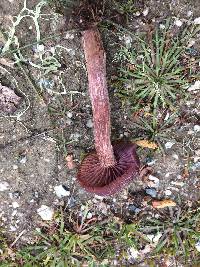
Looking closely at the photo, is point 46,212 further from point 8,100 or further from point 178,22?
point 178,22

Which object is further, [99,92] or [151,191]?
[151,191]

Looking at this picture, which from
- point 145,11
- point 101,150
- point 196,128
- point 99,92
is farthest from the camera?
point 196,128

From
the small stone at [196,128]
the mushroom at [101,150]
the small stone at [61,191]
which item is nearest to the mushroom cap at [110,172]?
the mushroom at [101,150]

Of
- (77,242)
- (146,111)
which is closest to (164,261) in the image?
(77,242)

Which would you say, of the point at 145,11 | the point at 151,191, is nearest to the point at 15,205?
the point at 151,191

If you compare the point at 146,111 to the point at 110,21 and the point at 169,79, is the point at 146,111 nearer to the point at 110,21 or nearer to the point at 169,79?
the point at 169,79

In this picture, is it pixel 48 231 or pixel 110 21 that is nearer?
pixel 110 21

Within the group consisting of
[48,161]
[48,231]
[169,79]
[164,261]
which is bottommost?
[164,261]
